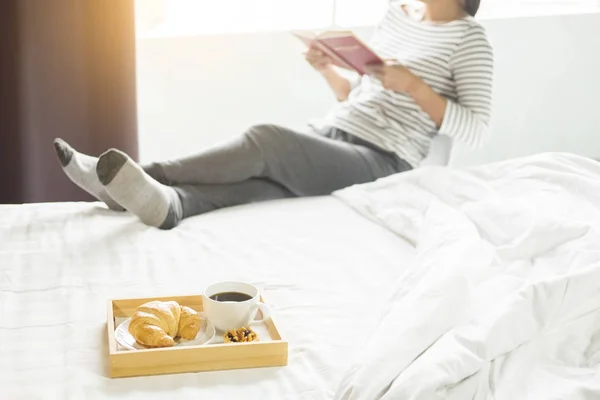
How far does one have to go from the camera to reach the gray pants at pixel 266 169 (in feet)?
6.13

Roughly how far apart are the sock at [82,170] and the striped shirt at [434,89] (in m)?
0.67

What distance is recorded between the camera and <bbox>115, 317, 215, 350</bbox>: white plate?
1.15 metres

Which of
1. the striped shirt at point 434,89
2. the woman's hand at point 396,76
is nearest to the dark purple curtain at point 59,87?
the striped shirt at point 434,89

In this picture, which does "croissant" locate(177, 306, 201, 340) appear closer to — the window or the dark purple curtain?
the dark purple curtain

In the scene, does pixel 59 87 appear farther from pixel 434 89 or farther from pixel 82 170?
pixel 434 89

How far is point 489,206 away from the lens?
156 cm


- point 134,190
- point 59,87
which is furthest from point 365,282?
point 59,87

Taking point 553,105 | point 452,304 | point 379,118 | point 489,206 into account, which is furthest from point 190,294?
point 553,105

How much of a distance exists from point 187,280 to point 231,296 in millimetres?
219

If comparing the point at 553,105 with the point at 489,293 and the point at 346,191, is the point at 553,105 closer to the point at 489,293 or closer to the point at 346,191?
the point at 346,191

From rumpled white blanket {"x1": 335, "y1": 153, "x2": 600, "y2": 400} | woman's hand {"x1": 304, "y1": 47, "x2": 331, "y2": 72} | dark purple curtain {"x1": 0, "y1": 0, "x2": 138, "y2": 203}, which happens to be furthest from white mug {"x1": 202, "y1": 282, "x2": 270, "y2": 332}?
dark purple curtain {"x1": 0, "y1": 0, "x2": 138, "y2": 203}

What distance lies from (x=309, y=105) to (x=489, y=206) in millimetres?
1430

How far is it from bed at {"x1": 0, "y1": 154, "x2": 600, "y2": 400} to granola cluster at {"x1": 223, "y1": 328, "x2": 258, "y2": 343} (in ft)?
0.18

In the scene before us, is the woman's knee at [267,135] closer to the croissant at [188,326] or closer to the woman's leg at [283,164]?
the woman's leg at [283,164]
